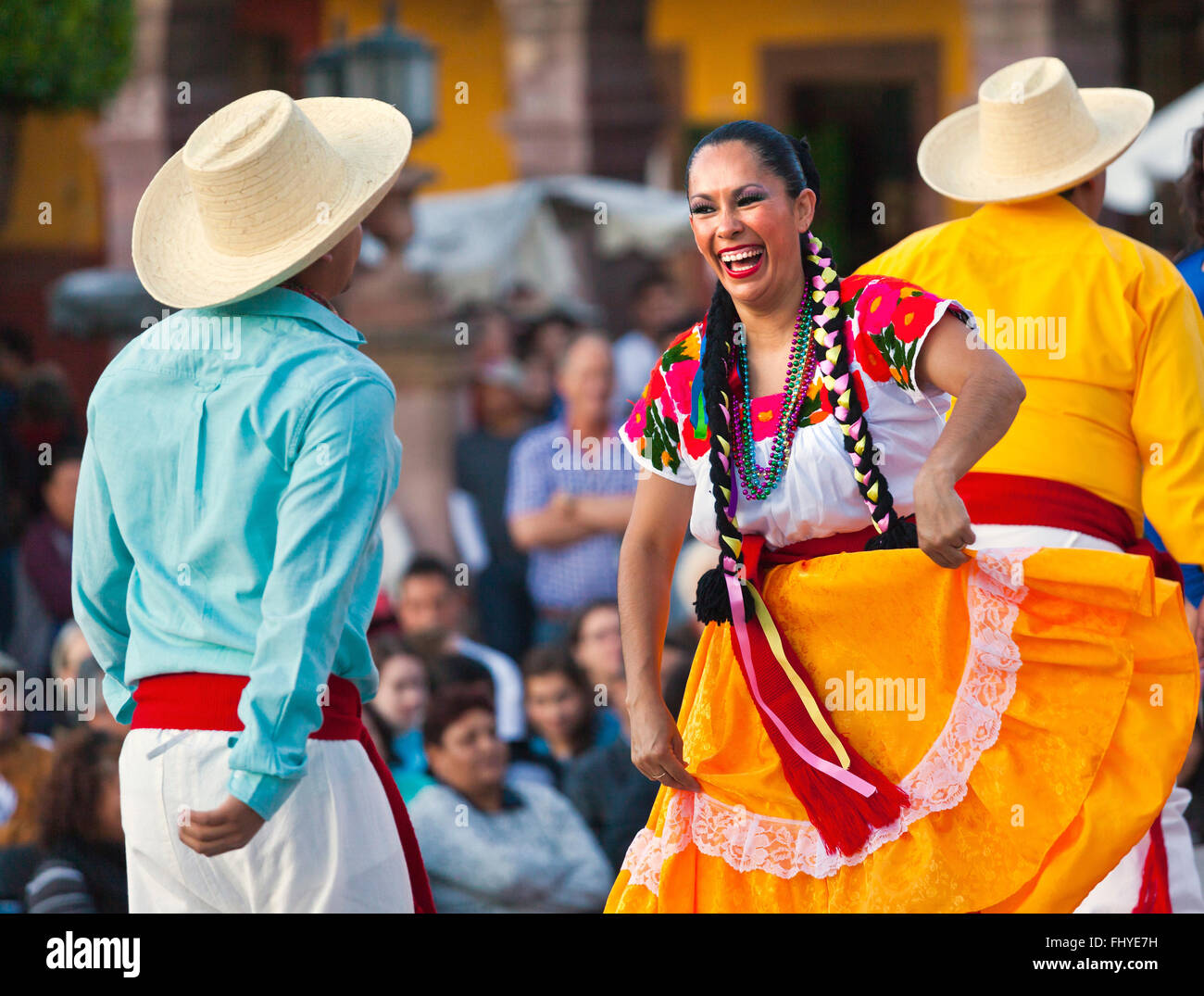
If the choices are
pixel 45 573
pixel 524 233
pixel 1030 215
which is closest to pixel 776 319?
pixel 1030 215

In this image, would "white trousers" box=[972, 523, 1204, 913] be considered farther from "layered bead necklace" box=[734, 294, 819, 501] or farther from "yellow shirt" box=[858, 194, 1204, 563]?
"layered bead necklace" box=[734, 294, 819, 501]

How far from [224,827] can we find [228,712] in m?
0.21

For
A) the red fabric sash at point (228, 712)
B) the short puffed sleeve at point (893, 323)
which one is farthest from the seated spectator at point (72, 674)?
the short puffed sleeve at point (893, 323)

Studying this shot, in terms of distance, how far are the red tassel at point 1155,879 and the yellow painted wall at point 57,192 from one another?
10.6 meters

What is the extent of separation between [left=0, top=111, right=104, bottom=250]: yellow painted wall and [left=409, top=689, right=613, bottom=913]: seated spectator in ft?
27.8

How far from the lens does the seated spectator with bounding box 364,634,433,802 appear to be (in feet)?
19.4

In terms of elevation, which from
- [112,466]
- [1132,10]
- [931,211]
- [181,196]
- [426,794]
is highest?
[1132,10]

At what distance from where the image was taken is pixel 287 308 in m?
3.10

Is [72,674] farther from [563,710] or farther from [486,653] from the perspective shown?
[563,710]

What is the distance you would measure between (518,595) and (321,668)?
4.44 m

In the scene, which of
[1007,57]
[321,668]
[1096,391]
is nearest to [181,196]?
[321,668]

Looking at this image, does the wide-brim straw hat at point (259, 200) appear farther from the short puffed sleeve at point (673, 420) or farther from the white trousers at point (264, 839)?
the white trousers at point (264, 839)

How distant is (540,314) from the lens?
27.9 feet

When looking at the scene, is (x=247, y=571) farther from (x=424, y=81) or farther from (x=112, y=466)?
(x=424, y=81)
